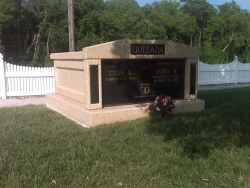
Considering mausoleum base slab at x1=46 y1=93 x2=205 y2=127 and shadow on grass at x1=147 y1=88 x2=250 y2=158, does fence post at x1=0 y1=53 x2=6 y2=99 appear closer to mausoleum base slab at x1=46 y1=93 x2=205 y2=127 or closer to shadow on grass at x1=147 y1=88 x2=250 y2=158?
mausoleum base slab at x1=46 y1=93 x2=205 y2=127

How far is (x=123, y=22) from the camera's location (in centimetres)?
2539

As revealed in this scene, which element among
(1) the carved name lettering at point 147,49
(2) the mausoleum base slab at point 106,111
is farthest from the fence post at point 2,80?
(1) the carved name lettering at point 147,49

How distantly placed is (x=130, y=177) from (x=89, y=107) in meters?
2.85

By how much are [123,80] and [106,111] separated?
37.7 inches

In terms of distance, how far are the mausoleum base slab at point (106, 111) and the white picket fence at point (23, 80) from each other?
3.73m

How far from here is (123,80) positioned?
6625 millimetres

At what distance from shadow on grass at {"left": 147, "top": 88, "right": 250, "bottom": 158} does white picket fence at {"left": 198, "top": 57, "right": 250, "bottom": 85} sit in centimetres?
720

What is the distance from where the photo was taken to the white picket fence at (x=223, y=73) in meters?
14.4

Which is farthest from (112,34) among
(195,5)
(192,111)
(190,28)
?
(192,111)

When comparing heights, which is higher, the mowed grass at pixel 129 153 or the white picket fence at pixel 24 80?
the white picket fence at pixel 24 80

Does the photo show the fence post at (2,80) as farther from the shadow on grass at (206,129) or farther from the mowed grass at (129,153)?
the shadow on grass at (206,129)

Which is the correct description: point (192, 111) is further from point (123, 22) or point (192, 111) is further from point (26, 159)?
point (123, 22)

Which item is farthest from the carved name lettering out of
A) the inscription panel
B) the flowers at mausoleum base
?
the flowers at mausoleum base

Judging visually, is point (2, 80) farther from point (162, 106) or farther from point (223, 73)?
point (223, 73)
